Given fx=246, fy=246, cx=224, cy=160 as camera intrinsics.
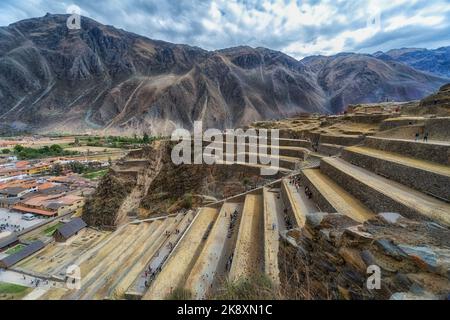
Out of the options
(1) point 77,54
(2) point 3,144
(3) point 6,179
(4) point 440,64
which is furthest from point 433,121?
(4) point 440,64

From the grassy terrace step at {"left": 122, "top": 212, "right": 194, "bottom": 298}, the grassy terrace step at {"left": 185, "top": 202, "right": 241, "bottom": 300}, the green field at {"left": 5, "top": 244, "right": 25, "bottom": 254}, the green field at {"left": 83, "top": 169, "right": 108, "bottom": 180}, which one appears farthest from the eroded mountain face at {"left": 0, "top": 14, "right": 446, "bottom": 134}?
the grassy terrace step at {"left": 185, "top": 202, "right": 241, "bottom": 300}

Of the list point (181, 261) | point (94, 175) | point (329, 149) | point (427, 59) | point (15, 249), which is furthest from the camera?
point (427, 59)

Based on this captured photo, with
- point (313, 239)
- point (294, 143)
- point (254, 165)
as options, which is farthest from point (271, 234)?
point (294, 143)

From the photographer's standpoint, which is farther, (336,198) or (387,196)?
(336,198)

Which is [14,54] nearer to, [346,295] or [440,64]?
[346,295]

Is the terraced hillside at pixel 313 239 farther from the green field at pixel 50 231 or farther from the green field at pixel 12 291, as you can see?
the green field at pixel 50 231

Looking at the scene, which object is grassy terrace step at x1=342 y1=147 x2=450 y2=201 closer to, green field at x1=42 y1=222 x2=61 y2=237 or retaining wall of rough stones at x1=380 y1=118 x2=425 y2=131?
retaining wall of rough stones at x1=380 y1=118 x2=425 y2=131

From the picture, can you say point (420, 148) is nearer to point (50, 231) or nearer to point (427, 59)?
point (50, 231)
